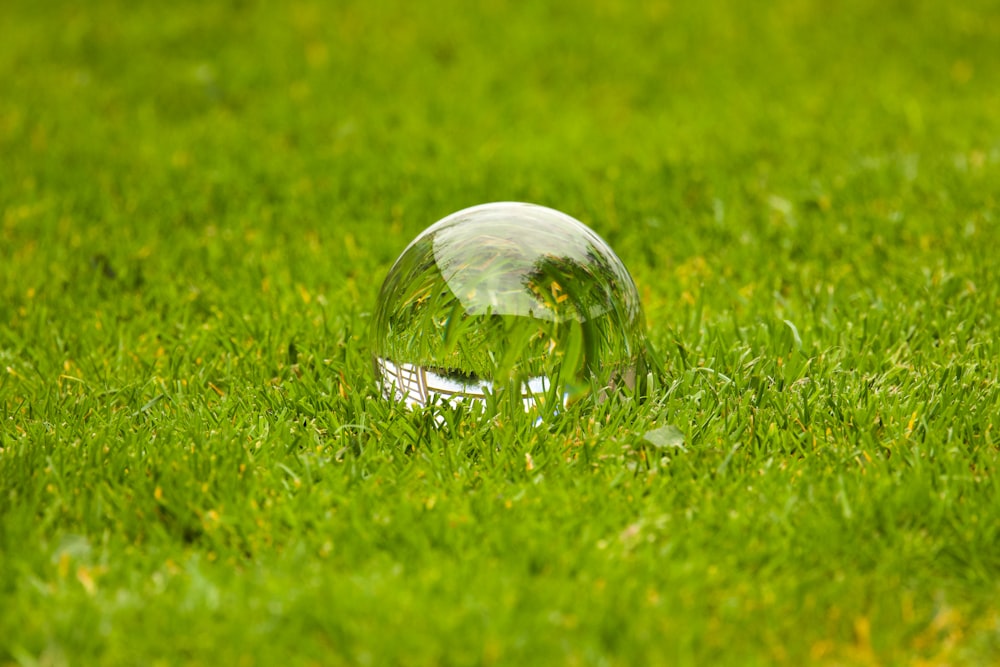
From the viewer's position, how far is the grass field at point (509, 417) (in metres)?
2.14

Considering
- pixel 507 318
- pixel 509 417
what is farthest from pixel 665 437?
pixel 507 318

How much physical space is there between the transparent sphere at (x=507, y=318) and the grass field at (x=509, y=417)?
4.5 inches

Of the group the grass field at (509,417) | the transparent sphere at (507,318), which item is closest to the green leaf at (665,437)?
the grass field at (509,417)

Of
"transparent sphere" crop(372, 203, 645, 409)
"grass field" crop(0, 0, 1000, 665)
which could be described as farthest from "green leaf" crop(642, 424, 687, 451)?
"transparent sphere" crop(372, 203, 645, 409)

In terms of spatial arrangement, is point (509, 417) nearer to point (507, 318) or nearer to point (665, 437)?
point (507, 318)

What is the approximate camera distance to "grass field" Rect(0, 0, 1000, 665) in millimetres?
2139

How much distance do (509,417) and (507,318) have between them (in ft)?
0.90

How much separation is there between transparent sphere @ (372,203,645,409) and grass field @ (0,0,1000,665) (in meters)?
0.11

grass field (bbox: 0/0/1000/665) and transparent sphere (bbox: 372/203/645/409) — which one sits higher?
transparent sphere (bbox: 372/203/645/409)

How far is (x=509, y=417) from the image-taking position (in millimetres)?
2807

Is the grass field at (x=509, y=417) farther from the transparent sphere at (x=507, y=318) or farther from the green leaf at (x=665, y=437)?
the transparent sphere at (x=507, y=318)

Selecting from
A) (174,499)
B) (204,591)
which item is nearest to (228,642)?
(204,591)

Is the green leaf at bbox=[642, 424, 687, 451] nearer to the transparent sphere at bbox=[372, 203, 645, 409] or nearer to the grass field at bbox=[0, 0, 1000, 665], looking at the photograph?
the grass field at bbox=[0, 0, 1000, 665]

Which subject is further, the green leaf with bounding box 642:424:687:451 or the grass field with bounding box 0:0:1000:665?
the green leaf with bounding box 642:424:687:451
